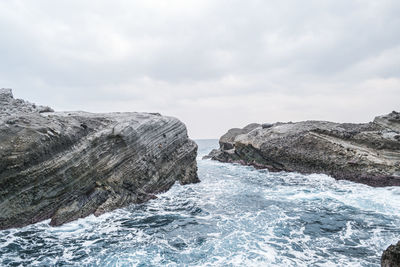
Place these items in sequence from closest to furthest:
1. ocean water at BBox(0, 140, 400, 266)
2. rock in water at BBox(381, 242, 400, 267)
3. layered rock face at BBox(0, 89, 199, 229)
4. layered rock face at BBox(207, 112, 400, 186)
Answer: rock in water at BBox(381, 242, 400, 267) → ocean water at BBox(0, 140, 400, 266) → layered rock face at BBox(0, 89, 199, 229) → layered rock face at BBox(207, 112, 400, 186)

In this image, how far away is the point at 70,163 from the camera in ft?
46.3

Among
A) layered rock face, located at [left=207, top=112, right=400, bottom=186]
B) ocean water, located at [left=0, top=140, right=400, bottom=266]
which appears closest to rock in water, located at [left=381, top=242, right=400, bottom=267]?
ocean water, located at [left=0, top=140, right=400, bottom=266]

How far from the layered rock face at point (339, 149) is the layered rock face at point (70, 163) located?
674 inches

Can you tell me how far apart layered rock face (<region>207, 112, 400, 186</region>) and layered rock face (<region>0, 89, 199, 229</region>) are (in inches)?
674

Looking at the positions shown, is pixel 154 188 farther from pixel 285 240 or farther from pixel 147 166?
pixel 285 240

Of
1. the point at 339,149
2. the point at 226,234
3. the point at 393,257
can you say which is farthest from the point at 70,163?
the point at 339,149

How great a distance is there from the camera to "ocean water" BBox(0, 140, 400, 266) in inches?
366

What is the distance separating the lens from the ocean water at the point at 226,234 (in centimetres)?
930

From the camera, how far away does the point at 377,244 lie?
10102 mm

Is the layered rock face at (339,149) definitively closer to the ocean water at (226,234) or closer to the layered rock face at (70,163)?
the ocean water at (226,234)

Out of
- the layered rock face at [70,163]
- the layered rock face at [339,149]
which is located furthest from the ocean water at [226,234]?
the layered rock face at [339,149]

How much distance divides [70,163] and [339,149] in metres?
25.4

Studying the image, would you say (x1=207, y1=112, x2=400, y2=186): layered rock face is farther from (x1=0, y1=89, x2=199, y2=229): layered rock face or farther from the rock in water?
the rock in water

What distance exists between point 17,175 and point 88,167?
12.2 feet
